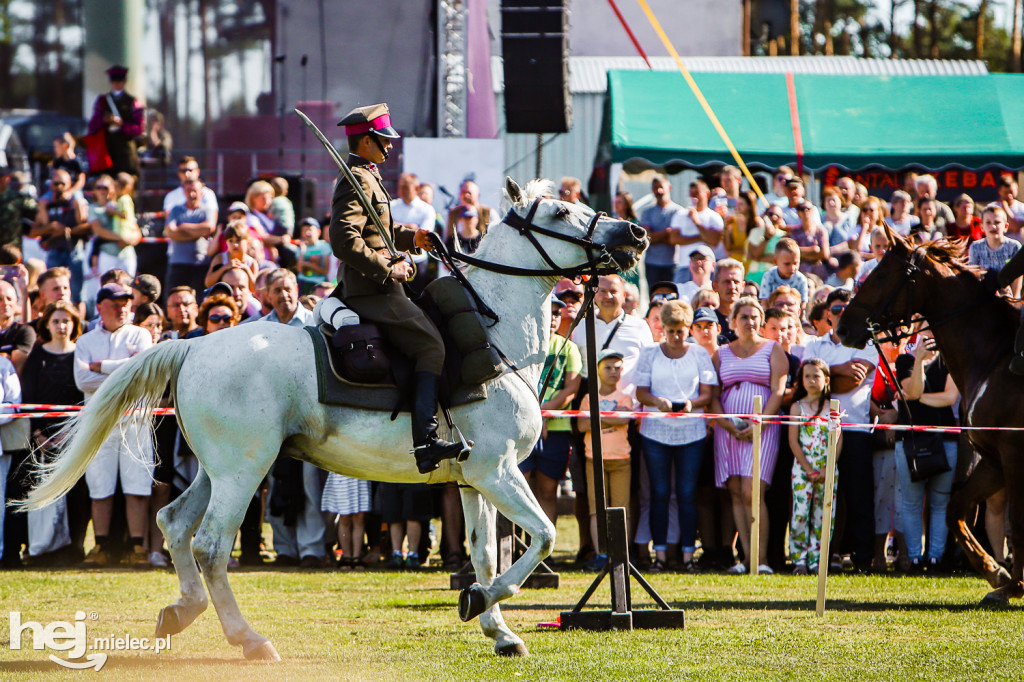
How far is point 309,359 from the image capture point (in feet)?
23.4

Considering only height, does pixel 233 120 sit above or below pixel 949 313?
above

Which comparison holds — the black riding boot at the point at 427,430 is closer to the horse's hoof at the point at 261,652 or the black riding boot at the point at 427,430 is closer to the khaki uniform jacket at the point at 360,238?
the khaki uniform jacket at the point at 360,238

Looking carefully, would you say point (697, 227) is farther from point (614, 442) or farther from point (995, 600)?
point (995, 600)

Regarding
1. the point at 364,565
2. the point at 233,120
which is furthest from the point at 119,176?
the point at 364,565

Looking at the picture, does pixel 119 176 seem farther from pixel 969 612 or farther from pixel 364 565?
pixel 969 612

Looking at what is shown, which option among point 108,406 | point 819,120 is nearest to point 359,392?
point 108,406

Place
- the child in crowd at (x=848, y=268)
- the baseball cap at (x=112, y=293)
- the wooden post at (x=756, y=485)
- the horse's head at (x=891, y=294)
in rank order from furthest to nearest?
the child in crowd at (x=848, y=268) → the baseball cap at (x=112, y=293) → the wooden post at (x=756, y=485) → the horse's head at (x=891, y=294)

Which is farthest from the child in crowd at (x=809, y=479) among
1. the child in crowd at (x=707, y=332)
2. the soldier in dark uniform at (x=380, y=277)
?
the soldier in dark uniform at (x=380, y=277)

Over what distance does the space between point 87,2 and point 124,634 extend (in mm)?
15632

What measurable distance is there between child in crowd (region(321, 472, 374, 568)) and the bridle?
4514 millimetres

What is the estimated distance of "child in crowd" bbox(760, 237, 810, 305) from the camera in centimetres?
1362

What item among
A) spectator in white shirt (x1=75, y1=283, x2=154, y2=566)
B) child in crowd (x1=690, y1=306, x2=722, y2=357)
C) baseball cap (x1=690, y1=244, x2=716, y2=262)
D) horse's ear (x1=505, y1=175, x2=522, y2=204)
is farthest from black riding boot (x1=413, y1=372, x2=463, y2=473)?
baseball cap (x1=690, y1=244, x2=716, y2=262)

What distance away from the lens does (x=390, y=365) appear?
709 cm

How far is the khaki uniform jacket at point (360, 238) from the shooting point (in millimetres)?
6961
